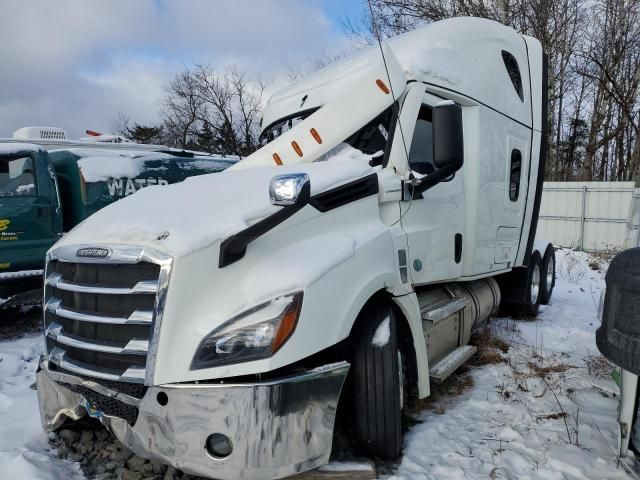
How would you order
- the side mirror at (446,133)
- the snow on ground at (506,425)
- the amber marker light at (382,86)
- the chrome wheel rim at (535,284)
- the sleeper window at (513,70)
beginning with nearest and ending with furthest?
1. the snow on ground at (506,425)
2. the side mirror at (446,133)
3. the amber marker light at (382,86)
4. the sleeper window at (513,70)
5. the chrome wheel rim at (535,284)


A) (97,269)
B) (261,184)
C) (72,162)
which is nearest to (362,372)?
(261,184)

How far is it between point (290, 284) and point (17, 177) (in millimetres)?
5823

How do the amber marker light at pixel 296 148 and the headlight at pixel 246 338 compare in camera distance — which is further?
the amber marker light at pixel 296 148

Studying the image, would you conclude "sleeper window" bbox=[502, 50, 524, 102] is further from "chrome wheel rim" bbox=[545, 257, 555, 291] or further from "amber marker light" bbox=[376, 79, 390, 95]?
"chrome wheel rim" bbox=[545, 257, 555, 291]

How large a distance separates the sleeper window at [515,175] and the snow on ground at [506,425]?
166 cm

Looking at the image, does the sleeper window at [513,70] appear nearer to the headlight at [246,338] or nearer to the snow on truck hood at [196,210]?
the snow on truck hood at [196,210]

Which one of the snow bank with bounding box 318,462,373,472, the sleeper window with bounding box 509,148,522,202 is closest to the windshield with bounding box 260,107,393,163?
the snow bank with bounding box 318,462,373,472

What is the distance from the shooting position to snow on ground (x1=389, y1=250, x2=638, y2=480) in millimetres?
3006

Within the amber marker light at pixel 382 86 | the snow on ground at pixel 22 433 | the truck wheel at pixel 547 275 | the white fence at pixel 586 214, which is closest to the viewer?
the snow on ground at pixel 22 433

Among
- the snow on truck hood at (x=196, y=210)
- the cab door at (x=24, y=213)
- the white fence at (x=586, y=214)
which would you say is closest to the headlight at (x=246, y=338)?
the snow on truck hood at (x=196, y=210)

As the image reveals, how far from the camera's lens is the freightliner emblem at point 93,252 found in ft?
8.34

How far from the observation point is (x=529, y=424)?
3609 millimetres

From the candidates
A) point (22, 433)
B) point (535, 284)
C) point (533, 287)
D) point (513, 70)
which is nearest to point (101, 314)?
point (22, 433)

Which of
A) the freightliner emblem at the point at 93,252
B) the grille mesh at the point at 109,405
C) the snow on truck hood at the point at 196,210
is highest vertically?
the snow on truck hood at the point at 196,210
